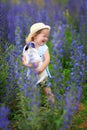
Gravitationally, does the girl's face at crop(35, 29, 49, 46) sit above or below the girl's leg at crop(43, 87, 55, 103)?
above

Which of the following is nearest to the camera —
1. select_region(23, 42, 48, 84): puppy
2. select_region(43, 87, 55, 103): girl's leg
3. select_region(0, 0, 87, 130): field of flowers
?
select_region(0, 0, 87, 130): field of flowers

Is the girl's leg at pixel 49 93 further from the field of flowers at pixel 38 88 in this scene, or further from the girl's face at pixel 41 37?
the girl's face at pixel 41 37

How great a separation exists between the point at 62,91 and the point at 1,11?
1964 millimetres

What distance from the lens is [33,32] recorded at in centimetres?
402

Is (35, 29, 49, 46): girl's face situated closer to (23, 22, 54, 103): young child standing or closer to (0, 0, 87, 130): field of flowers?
(23, 22, 54, 103): young child standing

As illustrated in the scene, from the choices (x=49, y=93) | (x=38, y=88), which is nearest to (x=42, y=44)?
(x=49, y=93)

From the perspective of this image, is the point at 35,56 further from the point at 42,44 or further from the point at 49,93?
the point at 49,93

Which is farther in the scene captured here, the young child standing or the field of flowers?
the young child standing

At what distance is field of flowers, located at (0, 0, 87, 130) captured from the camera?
3.18 metres

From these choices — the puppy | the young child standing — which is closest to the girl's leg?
the young child standing

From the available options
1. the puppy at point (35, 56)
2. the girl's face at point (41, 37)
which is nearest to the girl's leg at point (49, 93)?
the puppy at point (35, 56)

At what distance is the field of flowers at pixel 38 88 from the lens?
10.4ft

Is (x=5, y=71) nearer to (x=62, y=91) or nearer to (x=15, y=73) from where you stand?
(x=15, y=73)

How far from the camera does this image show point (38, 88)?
11.0ft
